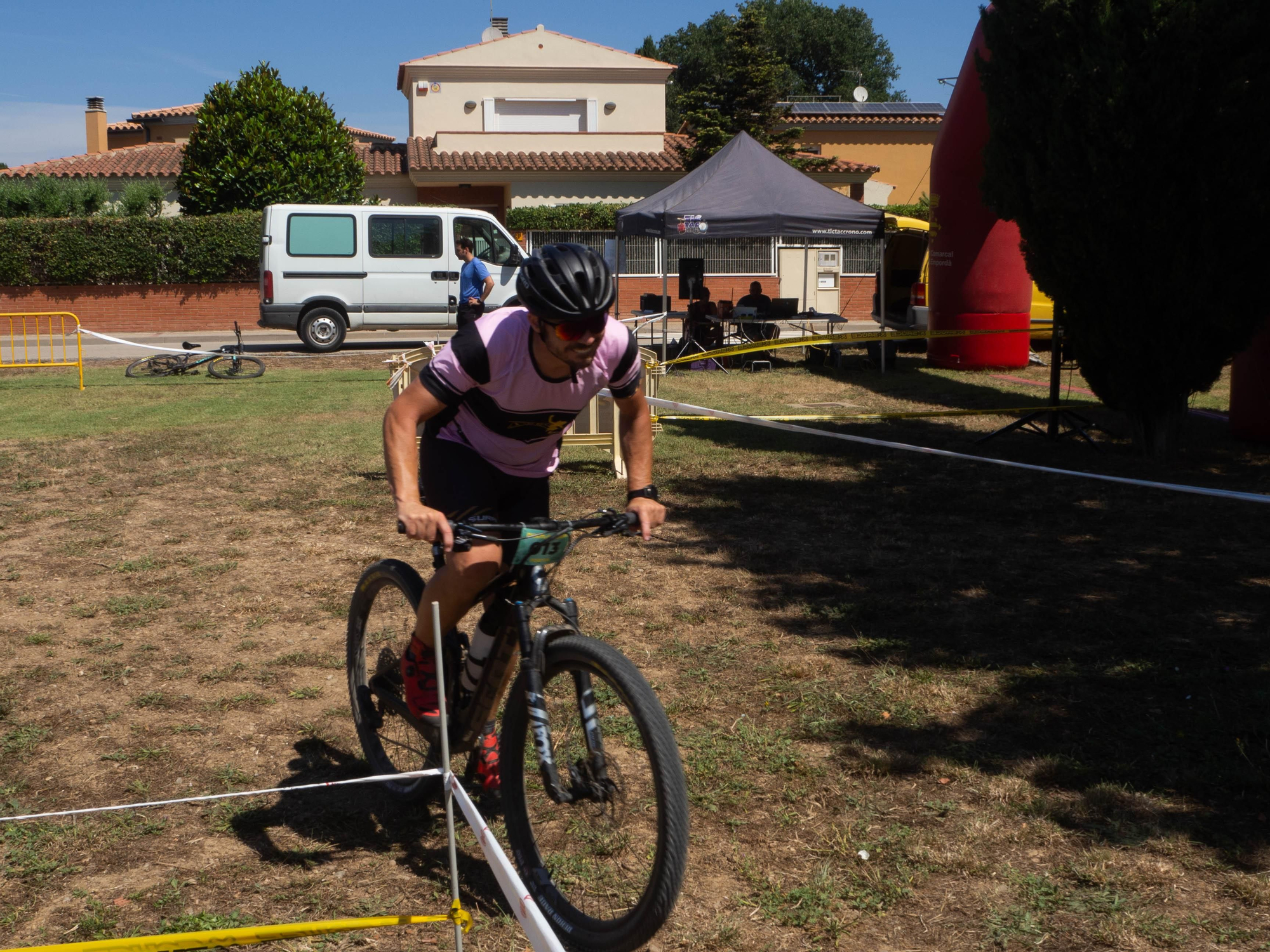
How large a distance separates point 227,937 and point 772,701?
256 centimetres

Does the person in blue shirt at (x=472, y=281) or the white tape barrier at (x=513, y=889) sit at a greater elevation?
the person in blue shirt at (x=472, y=281)

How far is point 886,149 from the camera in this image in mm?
48938

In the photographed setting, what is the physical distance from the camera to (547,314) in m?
2.94

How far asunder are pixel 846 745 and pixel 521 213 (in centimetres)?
3019

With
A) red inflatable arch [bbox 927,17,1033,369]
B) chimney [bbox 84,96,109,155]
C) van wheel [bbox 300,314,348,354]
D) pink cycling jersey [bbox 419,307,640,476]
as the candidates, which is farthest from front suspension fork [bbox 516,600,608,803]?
chimney [bbox 84,96,109,155]

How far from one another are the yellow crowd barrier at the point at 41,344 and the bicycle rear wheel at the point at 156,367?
0.71 meters

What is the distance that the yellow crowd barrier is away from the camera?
16844mm

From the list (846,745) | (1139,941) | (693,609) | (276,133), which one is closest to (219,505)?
(693,609)

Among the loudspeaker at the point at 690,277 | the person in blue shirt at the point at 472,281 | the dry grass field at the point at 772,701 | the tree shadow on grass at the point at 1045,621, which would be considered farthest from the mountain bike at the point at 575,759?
the loudspeaker at the point at 690,277

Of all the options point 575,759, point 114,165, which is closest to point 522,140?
point 114,165

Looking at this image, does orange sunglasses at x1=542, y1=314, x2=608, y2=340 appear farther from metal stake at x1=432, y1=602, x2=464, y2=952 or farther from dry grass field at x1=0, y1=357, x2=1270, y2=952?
dry grass field at x1=0, y1=357, x2=1270, y2=952

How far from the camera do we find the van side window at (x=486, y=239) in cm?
2022

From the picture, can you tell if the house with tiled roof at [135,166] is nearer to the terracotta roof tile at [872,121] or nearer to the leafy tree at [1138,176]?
the terracotta roof tile at [872,121]

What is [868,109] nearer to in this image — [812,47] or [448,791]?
[812,47]
